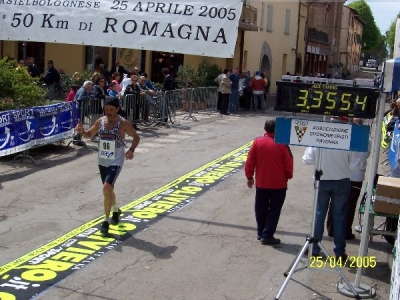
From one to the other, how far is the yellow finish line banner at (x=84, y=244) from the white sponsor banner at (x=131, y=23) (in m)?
3.81

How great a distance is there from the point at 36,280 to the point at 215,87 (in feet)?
63.0

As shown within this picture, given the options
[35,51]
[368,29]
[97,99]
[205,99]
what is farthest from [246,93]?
[368,29]

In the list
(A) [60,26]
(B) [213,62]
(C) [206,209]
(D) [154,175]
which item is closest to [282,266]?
(C) [206,209]

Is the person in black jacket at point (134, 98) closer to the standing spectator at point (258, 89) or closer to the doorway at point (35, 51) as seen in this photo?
the standing spectator at point (258, 89)

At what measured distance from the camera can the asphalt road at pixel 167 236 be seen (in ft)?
22.1

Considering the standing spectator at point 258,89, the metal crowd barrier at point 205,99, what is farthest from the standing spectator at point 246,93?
the metal crowd barrier at point 205,99

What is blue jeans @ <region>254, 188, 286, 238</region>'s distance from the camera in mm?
8367

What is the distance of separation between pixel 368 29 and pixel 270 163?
113 metres

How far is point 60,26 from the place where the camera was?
16.5 m

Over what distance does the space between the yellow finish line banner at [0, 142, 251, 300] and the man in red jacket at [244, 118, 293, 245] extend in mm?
1767

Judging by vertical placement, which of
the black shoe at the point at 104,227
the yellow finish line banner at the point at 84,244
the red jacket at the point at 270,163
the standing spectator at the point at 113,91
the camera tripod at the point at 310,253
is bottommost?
the yellow finish line banner at the point at 84,244

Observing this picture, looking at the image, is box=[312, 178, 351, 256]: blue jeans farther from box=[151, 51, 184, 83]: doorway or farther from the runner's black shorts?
box=[151, 51, 184, 83]: doorway

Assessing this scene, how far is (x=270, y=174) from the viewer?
328 inches
